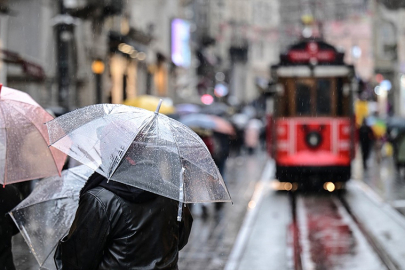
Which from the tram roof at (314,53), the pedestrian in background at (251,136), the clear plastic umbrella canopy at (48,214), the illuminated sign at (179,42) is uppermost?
the illuminated sign at (179,42)

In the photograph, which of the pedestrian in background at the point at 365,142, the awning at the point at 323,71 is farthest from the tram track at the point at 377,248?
the pedestrian in background at the point at 365,142

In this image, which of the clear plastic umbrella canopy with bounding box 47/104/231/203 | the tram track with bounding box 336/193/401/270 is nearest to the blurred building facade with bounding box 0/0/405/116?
the tram track with bounding box 336/193/401/270

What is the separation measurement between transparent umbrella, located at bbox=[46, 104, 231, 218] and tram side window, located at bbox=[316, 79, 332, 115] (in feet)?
43.8

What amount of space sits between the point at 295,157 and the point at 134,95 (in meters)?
16.4

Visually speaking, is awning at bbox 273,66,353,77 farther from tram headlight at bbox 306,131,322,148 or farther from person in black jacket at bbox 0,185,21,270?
person in black jacket at bbox 0,185,21,270

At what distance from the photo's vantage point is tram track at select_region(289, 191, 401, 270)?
8734mm

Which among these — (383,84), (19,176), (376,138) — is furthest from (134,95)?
(19,176)

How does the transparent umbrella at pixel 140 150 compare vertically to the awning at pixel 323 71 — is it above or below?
below

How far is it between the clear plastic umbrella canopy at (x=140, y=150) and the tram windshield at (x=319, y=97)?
1334 centimetres

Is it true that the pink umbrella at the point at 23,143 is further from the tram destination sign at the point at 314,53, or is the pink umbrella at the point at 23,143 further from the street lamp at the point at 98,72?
the street lamp at the point at 98,72

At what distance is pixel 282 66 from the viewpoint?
1728 centimetres

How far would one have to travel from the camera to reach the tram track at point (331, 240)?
873 cm

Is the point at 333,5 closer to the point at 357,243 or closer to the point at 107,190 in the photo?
the point at 357,243

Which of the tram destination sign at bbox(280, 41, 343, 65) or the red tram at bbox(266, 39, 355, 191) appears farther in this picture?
the tram destination sign at bbox(280, 41, 343, 65)
